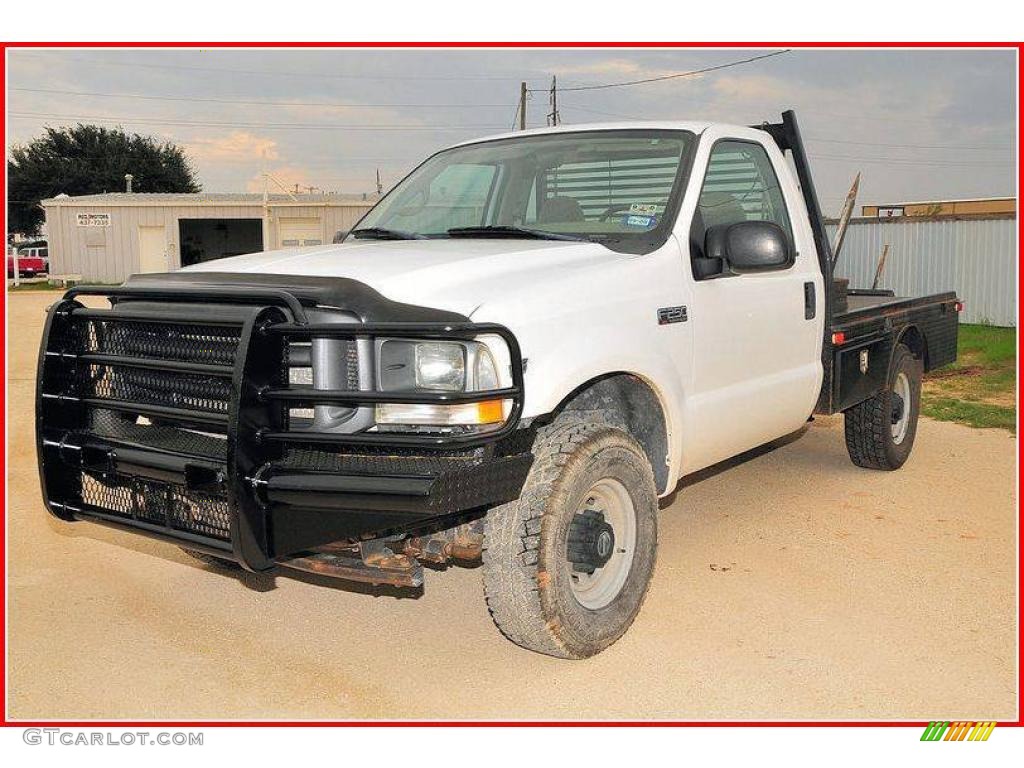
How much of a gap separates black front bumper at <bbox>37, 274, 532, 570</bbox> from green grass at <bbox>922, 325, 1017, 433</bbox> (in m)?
7.31

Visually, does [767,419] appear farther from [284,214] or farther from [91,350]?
[284,214]

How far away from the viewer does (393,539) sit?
12.6 ft

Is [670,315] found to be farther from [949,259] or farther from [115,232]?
[115,232]

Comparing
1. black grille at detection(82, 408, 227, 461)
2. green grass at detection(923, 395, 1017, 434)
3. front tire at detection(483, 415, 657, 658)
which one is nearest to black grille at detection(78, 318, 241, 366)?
black grille at detection(82, 408, 227, 461)

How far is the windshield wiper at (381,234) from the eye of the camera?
518 centimetres

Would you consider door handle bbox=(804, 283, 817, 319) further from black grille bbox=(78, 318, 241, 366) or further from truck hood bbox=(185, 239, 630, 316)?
black grille bbox=(78, 318, 241, 366)

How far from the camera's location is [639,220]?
15.8 ft

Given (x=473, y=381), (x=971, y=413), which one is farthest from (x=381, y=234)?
(x=971, y=413)

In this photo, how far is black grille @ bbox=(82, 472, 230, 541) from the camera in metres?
3.62

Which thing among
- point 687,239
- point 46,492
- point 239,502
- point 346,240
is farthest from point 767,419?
point 46,492

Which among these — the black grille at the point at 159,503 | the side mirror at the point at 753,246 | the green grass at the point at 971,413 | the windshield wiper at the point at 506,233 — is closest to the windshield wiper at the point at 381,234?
the windshield wiper at the point at 506,233

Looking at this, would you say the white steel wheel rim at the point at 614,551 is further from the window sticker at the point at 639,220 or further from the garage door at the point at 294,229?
the garage door at the point at 294,229

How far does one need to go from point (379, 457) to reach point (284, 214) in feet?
117

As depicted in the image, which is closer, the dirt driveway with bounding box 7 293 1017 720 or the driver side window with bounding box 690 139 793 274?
the dirt driveway with bounding box 7 293 1017 720
